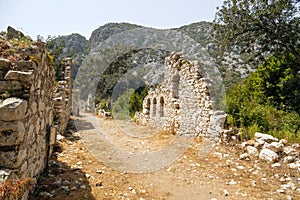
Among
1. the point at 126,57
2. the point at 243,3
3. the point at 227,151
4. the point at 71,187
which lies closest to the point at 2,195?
the point at 71,187

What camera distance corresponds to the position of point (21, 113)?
89.0 inches

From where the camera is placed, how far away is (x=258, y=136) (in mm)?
5438

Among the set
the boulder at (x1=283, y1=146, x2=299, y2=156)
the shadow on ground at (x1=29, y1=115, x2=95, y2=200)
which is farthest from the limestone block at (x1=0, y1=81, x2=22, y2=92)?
the boulder at (x1=283, y1=146, x2=299, y2=156)

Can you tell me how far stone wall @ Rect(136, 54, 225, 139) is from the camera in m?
6.89

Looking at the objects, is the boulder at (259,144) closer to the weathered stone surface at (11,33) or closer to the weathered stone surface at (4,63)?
the weathered stone surface at (4,63)

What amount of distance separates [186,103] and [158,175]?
432cm

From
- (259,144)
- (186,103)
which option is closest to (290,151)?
(259,144)

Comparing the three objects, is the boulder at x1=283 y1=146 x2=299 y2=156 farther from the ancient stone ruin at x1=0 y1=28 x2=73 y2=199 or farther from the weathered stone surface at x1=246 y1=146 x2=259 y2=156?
the ancient stone ruin at x1=0 y1=28 x2=73 y2=199

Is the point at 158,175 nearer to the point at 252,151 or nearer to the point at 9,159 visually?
the point at 252,151

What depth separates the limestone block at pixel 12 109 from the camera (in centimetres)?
212

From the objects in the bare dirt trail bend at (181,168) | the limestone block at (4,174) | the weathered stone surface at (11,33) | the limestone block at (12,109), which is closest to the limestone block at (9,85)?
the limestone block at (12,109)

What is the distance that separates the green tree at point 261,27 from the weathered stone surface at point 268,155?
645cm

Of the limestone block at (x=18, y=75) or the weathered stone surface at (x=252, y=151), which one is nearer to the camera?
the limestone block at (x=18, y=75)

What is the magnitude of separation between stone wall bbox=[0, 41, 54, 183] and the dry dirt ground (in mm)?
667
